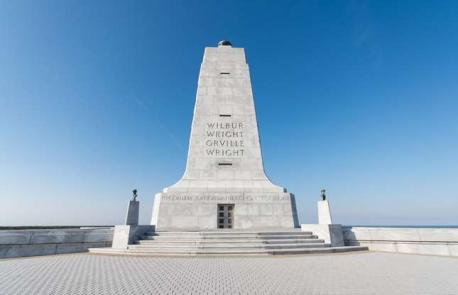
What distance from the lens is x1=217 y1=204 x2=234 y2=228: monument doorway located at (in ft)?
57.5

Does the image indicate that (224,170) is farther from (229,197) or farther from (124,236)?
(124,236)

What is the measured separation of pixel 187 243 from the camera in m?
13.6

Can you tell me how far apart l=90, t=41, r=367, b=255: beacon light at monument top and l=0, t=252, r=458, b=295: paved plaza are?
10.2 ft

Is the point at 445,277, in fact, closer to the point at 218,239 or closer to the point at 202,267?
the point at 202,267

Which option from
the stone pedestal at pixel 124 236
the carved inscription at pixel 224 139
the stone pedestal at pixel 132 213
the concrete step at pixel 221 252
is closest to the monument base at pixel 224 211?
the stone pedestal at pixel 132 213

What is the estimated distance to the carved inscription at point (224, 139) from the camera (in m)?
20.6

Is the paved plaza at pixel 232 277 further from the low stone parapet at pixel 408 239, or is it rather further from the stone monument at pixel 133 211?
the stone monument at pixel 133 211

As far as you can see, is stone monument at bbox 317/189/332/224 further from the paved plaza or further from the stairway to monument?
the paved plaza

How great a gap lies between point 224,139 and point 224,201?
18.3 ft

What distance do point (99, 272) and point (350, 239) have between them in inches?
538

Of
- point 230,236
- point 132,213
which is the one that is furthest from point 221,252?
point 132,213

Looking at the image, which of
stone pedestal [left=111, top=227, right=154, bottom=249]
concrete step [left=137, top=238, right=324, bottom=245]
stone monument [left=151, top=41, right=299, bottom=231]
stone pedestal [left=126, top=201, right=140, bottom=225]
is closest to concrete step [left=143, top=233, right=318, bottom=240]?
concrete step [left=137, top=238, right=324, bottom=245]

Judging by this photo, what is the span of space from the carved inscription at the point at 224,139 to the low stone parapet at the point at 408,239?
32.2 ft

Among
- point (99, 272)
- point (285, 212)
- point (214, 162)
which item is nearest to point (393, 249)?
point (285, 212)
